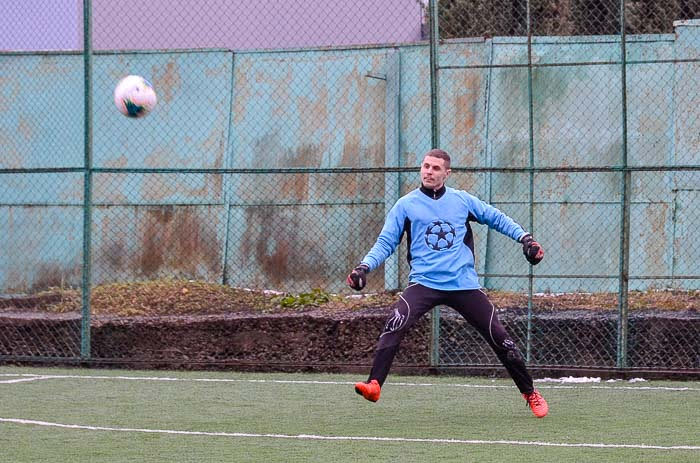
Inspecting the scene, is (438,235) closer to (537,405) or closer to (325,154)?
(537,405)

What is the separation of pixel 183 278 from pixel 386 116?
3.37 metres

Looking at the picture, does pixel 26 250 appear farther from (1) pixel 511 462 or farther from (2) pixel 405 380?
(1) pixel 511 462

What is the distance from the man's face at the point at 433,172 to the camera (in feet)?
27.2

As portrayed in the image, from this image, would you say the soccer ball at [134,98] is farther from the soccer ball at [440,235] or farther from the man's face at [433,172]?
the soccer ball at [440,235]

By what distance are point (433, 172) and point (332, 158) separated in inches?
309

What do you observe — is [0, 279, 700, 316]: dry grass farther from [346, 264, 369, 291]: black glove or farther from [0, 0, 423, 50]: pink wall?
[346, 264, 369, 291]: black glove

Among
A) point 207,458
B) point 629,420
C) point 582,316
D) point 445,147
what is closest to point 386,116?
point 445,147

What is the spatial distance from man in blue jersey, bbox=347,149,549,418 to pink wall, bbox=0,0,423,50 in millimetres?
9705

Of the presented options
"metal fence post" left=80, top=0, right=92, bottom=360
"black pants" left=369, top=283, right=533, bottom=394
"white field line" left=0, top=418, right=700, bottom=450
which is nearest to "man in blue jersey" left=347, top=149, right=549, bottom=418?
"black pants" left=369, top=283, right=533, bottom=394

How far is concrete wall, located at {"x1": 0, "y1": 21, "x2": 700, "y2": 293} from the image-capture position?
1507 centimetres

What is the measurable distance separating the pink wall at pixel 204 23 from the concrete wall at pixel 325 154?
159 centimetres

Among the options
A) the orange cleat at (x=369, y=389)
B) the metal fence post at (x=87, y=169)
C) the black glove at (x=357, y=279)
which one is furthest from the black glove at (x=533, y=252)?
the metal fence post at (x=87, y=169)

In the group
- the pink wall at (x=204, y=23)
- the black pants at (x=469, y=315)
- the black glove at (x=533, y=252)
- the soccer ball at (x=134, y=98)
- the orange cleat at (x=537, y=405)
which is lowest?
the orange cleat at (x=537, y=405)

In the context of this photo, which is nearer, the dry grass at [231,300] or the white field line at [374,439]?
the white field line at [374,439]
